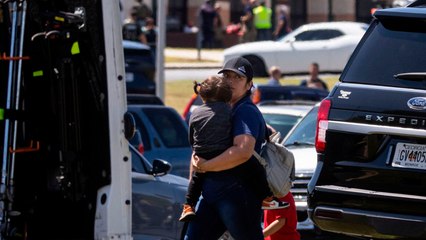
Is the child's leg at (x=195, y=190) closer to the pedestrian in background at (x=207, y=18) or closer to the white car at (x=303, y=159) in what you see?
the white car at (x=303, y=159)

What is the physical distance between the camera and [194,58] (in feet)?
125

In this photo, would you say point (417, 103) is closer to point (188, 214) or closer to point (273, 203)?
point (273, 203)

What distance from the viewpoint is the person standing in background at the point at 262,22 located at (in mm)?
35312

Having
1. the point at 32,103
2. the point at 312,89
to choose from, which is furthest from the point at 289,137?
the point at 312,89

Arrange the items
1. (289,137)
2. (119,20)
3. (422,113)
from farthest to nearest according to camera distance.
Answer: (289,137)
(422,113)
(119,20)

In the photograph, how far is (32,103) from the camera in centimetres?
800

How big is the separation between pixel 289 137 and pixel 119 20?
5.91 metres

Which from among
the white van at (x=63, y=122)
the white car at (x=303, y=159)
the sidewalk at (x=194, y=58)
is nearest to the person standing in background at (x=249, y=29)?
the sidewalk at (x=194, y=58)

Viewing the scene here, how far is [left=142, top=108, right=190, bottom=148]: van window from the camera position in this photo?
674 inches

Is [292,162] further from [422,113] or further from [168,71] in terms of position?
[168,71]

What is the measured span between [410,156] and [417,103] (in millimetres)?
365

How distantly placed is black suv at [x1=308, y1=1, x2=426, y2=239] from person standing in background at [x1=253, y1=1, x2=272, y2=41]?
2653 centimetres

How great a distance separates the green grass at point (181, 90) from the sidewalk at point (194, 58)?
11.8 ft

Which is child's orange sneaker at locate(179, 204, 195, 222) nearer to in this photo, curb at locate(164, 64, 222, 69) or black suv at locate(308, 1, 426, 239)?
black suv at locate(308, 1, 426, 239)
